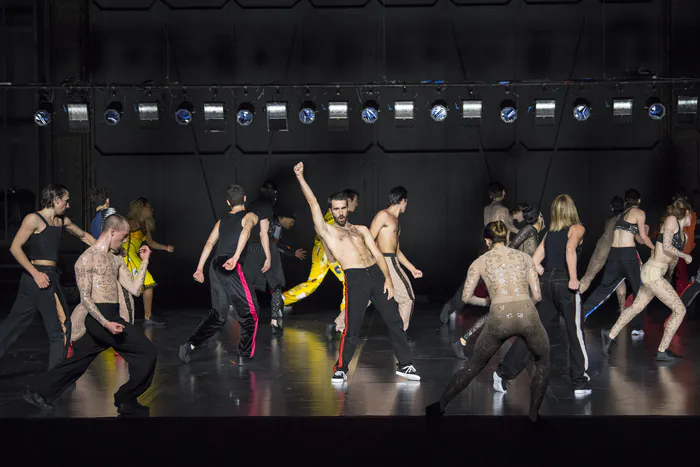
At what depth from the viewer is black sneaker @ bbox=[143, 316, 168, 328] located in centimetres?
1175

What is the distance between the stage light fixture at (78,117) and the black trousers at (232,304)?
5.32 meters

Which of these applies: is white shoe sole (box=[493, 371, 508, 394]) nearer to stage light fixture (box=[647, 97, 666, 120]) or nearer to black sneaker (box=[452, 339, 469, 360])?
black sneaker (box=[452, 339, 469, 360])

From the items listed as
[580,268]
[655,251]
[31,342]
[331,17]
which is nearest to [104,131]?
[331,17]

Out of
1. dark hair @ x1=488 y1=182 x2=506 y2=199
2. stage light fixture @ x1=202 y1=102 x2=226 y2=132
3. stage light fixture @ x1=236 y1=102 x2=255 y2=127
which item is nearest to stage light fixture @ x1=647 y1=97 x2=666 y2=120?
dark hair @ x1=488 y1=182 x2=506 y2=199

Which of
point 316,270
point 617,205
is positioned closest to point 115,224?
point 316,270

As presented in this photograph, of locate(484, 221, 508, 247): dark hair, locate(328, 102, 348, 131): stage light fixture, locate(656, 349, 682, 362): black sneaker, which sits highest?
locate(328, 102, 348, 131): stage light fixture

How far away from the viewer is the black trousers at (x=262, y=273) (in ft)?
35.3

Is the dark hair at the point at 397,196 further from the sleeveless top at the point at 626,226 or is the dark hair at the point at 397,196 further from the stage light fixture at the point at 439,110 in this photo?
the stage light fixture at the point at 439,110

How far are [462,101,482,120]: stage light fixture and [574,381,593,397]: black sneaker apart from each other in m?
6.38

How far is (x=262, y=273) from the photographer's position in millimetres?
11195

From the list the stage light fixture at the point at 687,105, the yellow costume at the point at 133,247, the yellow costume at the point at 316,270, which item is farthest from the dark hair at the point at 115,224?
the stage light fixture at the point at 687,105

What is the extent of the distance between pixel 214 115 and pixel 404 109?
9.49ft

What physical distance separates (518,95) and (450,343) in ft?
19.1

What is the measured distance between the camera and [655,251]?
29.5ft
